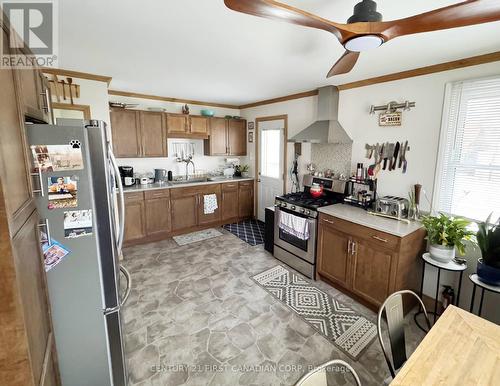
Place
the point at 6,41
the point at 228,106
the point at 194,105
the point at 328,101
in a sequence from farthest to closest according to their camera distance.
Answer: the point at 228,106
the point at 194,105
the point at 328,101
the point at 6,41

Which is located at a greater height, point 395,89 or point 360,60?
point 360,60

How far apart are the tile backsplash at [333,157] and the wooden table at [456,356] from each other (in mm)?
2280

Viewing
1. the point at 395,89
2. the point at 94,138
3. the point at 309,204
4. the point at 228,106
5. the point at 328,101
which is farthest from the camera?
the point at 228,106

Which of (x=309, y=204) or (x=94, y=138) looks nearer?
(x=94, y=138)

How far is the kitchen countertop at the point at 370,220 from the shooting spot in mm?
2280

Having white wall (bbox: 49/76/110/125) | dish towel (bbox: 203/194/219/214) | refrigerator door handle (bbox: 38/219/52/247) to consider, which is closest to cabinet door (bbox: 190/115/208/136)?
dish towel (bbox: 203/194/219/214)

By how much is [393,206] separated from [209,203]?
9.99ft

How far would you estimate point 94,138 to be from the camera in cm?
139

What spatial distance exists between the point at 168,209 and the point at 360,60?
3474mm

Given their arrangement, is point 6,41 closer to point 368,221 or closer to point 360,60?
point 360,60

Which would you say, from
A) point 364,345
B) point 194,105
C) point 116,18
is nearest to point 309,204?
point 364,345

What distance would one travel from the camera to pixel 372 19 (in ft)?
3.95

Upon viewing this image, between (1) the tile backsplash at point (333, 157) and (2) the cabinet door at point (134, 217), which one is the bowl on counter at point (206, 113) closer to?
(2) the cabinet door at point (134, 217)

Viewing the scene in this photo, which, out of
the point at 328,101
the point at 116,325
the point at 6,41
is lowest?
the point at 116,325
